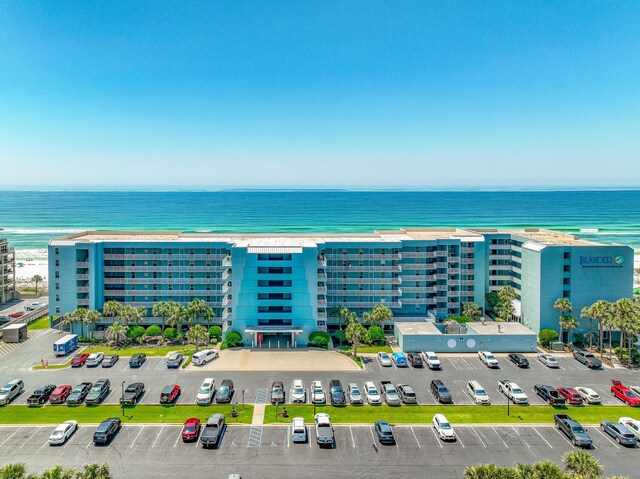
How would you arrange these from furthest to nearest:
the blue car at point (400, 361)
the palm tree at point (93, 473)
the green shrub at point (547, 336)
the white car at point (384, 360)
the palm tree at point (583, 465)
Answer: the green shrub at point (547, 336) → the white car at point (384, 360) → the blue car at point (400, 361) → the palm tree at point (583, 465) → the palm tree at point (93, 473)

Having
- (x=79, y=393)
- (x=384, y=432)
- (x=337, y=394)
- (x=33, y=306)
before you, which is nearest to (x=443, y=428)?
(x=384, y=432)

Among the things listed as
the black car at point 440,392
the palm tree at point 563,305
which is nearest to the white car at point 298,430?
the black car at point 440,392

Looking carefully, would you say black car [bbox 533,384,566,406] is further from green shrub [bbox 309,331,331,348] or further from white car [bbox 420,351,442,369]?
green shrub [bbox 309,331,331,348]

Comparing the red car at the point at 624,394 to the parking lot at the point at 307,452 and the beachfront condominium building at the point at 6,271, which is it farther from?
the beachfront condominium building at the point at 6,271

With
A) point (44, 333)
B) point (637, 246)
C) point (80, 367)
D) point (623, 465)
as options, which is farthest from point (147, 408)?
point (637, 246)

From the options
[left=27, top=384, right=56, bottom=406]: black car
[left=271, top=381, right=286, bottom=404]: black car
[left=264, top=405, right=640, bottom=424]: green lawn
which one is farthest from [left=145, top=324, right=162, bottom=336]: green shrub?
[left=264, top=405, right=640, bottom=424]: green lawn

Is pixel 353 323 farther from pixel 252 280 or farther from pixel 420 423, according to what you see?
pixel 420 423
